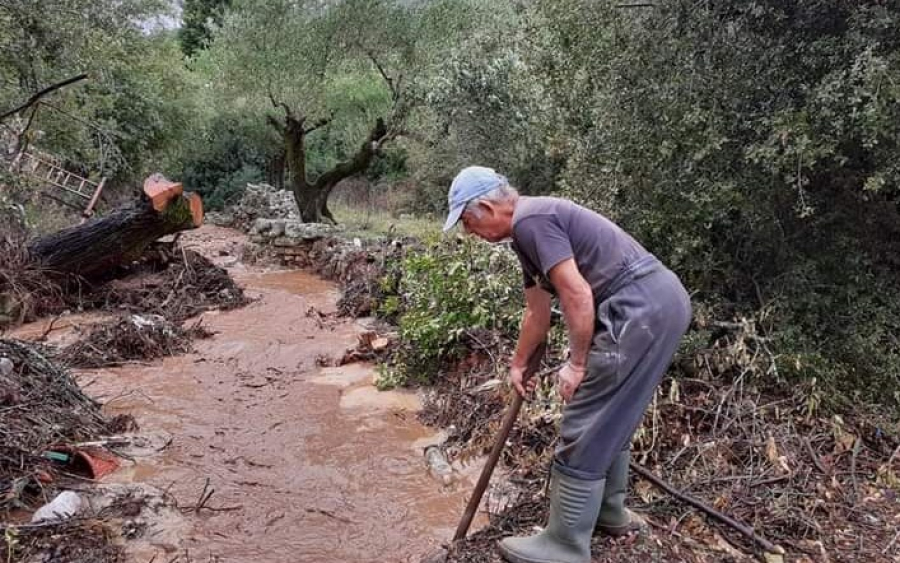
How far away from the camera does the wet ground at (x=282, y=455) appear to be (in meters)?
2.85

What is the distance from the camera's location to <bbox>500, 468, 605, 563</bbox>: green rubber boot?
219cm

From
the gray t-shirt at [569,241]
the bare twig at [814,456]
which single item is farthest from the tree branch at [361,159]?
the gray t-shirt at [569,241]

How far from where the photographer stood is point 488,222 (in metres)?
2.17

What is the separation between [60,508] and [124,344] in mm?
2769

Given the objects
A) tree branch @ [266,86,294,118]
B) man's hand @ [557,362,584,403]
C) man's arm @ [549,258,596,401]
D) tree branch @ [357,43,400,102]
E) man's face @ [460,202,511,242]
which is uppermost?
tree branch @ [357,43,400,102]

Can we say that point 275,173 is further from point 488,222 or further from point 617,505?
point 617,505

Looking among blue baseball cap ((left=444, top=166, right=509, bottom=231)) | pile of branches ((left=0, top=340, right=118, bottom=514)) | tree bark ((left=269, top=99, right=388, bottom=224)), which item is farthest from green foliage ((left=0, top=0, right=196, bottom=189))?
blue baseball cap ((left=444, top=166, right=509, bottom=231))

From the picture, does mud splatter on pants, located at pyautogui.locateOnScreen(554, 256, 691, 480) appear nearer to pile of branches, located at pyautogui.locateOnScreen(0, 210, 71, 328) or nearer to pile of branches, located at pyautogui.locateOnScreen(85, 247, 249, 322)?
pile of branches, located at pyautogui.locateOnScreen(85, 247, 249, 322)

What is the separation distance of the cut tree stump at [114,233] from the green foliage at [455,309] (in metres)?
2.96

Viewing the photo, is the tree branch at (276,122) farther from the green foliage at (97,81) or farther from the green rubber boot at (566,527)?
the green rubber boot at (566,527)

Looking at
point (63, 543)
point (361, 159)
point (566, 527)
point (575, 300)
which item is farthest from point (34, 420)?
point (361, 159)

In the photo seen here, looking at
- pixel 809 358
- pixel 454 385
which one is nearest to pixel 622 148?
pixel 809 358

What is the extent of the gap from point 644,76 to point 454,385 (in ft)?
7.99

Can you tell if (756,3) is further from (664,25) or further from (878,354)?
(878,354)
